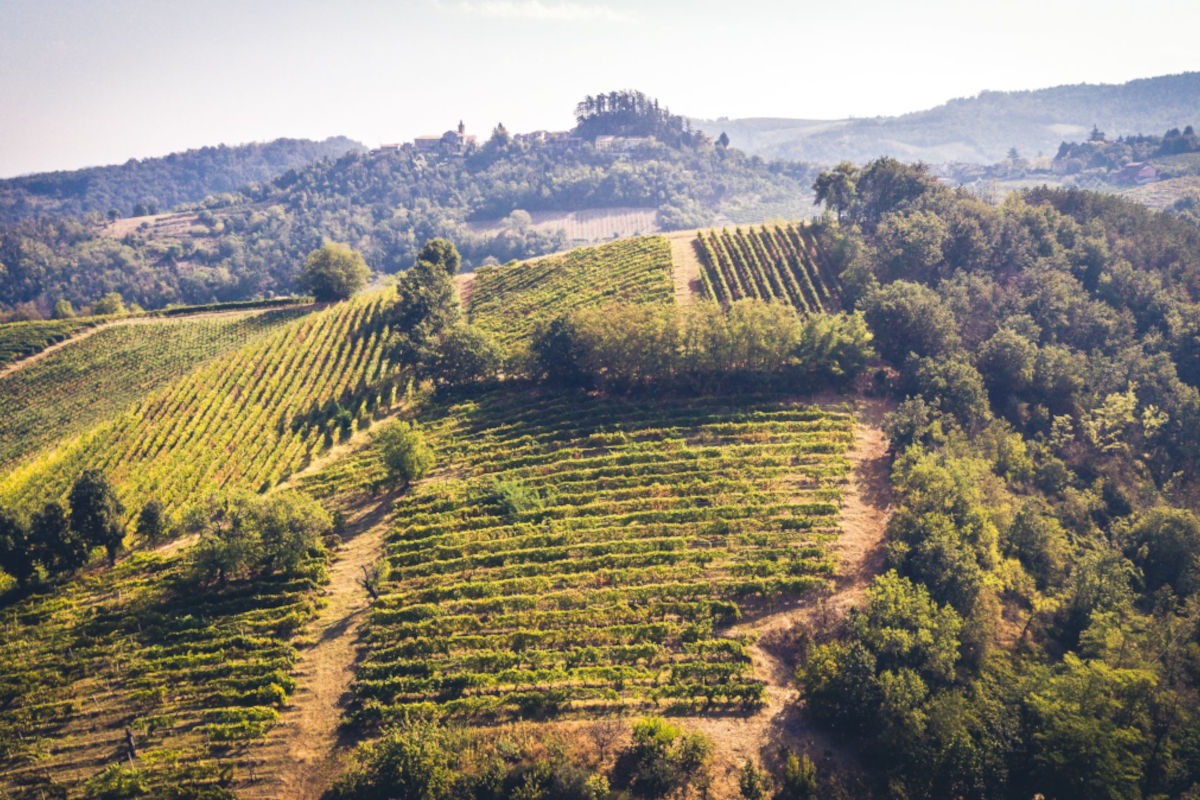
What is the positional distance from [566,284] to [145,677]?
2603 inches

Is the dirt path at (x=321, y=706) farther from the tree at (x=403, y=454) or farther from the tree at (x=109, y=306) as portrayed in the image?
the tree at (x=109, y=306)

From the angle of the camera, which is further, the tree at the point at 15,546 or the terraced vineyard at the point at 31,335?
the terraced vineyard at the point at 31,335

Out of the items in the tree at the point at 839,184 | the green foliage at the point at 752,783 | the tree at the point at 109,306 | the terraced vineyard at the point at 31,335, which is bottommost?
the green foliage at the point at 752,783

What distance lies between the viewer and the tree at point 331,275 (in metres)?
96.6

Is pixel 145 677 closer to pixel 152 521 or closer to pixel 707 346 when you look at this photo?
pixel 152 521

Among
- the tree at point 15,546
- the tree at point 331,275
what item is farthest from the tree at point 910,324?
the tree at point 331,275

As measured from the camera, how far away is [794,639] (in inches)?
1420

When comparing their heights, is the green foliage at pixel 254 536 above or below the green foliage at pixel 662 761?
above

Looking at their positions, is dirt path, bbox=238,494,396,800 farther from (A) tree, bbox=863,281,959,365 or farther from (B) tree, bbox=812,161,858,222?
(B) tree, bbox=812,161,858,222

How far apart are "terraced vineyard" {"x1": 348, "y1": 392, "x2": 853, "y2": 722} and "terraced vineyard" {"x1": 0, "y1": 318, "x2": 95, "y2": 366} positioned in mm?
66726

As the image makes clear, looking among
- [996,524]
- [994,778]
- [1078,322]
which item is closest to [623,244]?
[1078,322]

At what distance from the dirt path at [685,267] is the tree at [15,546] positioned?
6725 cm

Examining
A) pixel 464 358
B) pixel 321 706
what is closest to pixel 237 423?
pixel 464 358

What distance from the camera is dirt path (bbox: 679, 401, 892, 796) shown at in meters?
30.5
